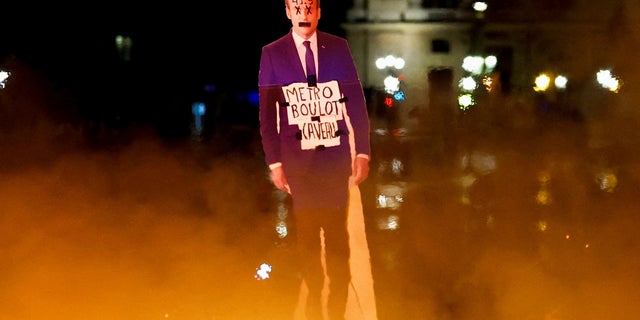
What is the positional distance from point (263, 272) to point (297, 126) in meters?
2.59

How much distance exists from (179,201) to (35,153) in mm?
8748

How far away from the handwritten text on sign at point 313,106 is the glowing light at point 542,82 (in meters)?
25.5

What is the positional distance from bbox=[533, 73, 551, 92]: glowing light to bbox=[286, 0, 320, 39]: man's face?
2544 cm

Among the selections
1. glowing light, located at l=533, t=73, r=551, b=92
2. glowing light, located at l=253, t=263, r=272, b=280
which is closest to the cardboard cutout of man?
glowing light, located at l=253, t=263, r=272, b=280

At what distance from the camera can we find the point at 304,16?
4.93 meters

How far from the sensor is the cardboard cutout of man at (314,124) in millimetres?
4891

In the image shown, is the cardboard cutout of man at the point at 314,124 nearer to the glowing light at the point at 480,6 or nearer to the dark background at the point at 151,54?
the dark background at the point at 151,54

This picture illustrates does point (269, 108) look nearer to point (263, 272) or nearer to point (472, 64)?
point (263, 272)

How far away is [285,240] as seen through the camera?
8680mm

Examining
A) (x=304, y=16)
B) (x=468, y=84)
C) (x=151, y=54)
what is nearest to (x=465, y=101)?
(x=468, y=84)

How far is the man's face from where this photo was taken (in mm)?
4926

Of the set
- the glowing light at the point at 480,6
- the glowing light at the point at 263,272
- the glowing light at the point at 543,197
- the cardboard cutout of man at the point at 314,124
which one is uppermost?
the glowing light at the point at 480,6

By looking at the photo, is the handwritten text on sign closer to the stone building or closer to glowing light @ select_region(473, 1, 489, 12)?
the stone building

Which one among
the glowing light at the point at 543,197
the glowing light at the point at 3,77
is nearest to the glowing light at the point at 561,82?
the glowing light at the point at 543,197
